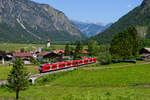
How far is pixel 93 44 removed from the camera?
162125mm

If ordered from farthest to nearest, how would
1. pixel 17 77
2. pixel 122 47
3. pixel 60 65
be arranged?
1. pixel 122 47
2. pixel 60 65
3. pixel 17 77

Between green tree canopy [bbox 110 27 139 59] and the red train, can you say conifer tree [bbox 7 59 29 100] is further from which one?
green tree canopy [bbox 110 27 139 59]

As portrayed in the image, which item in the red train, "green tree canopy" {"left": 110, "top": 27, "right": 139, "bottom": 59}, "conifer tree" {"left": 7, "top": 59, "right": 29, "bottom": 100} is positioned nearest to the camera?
"conifer tree" {"left": 7, "top": 59, "right": 29, "bottom": 100}

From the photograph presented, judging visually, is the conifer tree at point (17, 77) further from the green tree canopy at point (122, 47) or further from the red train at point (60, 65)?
the green tree canopy at point (122, 47)

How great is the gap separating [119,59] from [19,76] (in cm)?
5800

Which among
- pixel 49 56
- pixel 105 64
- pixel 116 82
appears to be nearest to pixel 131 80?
pixel 116 82

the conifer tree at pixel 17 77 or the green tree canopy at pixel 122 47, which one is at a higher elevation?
the green tree canopy at pixel 122 47

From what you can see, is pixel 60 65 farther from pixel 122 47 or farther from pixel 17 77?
pixel 17 77

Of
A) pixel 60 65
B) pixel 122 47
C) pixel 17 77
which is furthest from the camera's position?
pixel 122 47

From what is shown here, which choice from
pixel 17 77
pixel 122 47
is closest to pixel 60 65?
pixel 122 47

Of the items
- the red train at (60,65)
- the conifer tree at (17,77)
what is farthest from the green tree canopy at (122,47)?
the conifer tree at (17,77)

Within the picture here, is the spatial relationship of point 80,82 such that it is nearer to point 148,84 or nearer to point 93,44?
point 148,84

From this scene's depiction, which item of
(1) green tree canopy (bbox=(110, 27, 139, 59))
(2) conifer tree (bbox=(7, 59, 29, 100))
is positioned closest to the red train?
(1) green tree canopy (bbox=(110, 27, 139, 59))

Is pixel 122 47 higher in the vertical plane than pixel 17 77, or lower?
higher
